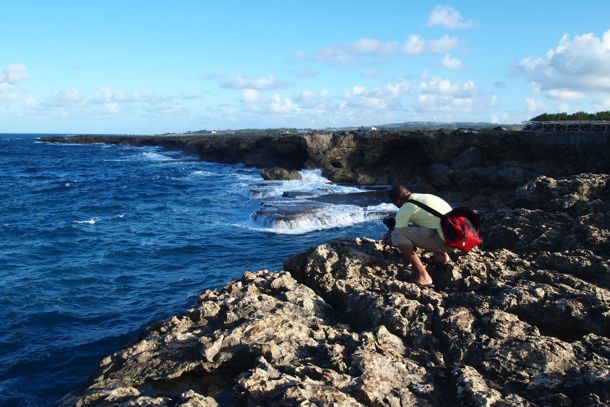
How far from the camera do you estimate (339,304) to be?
7.64 meters

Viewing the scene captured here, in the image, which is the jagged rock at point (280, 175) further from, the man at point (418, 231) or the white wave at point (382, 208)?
the man at point (418, 231)

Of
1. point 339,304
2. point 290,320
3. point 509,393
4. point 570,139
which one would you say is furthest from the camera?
point 570,139

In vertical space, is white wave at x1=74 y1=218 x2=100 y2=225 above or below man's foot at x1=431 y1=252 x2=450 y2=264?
below

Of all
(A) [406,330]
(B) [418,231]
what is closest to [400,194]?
(B) [418,231]

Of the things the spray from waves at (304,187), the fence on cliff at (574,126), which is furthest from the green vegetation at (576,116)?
the spray from waves at (304,187)

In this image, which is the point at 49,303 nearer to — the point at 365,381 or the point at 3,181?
the point at 365,381

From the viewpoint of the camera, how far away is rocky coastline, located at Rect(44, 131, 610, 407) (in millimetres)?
5016

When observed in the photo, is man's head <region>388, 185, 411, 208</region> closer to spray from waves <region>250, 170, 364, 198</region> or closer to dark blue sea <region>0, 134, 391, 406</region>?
dark blue sea <region>0, 134, 391, 406</region>

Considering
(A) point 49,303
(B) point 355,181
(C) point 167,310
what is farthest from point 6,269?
(B) point 355,181

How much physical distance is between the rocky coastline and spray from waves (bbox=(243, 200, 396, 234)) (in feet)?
49.5

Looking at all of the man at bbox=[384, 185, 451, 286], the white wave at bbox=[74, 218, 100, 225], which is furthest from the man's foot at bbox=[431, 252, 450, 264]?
the white wave at bbox=[74, 218, 100, 225]

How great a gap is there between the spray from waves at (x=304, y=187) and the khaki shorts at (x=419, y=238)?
27.5m

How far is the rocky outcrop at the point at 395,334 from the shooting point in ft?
16.4

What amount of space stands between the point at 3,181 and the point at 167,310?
44759 mm
